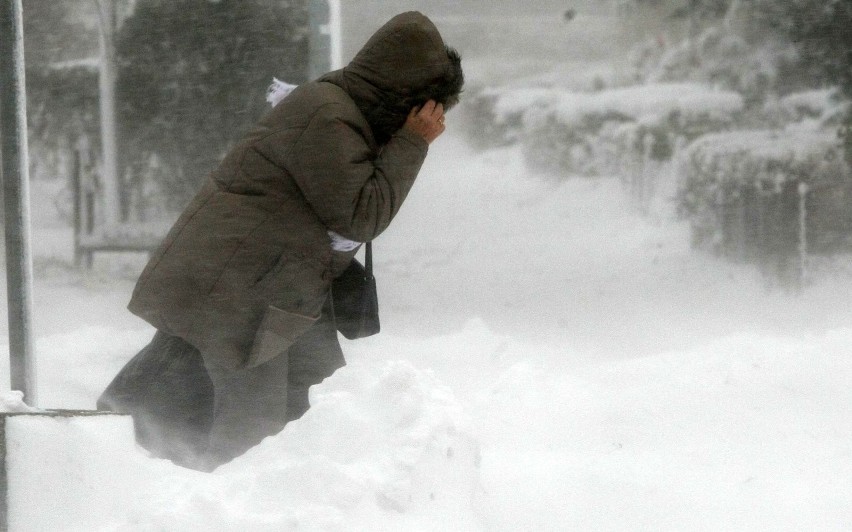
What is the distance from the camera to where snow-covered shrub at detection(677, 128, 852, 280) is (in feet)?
17.1

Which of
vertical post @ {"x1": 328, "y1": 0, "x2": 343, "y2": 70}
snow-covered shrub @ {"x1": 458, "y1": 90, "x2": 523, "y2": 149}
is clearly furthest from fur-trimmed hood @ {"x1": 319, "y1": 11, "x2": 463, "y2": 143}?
snow-covered shrub @ {"x1": 458, "y1": 90, "x2": 523, "y2": 149}

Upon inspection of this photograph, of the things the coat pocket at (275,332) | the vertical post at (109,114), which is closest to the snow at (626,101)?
the vertical post at (109,114)

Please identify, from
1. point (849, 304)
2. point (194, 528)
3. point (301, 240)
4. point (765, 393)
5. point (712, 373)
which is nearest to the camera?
point (194, 528)

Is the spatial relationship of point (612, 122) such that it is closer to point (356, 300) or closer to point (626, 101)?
point (626, 101)

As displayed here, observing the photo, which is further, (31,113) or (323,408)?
(31,113)

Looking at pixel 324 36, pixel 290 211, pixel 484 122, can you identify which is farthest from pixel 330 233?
pixel 484 122

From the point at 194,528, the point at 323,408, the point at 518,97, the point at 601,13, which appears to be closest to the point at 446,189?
the point at 518,97

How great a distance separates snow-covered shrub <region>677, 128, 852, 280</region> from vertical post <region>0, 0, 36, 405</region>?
3.56 metres

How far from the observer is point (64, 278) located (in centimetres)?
507

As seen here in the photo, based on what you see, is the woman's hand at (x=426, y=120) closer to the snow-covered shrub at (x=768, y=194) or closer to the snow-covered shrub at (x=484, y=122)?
the snow-covered shrub at (x=484, y=122)

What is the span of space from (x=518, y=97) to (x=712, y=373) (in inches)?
64.2

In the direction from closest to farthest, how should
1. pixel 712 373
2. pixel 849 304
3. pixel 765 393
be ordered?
pixel 765 393 → pixel 712 373 → pixel 849 304

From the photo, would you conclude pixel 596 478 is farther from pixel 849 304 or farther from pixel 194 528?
pixel 849 304

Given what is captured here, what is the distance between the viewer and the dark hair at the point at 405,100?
2.24 m
